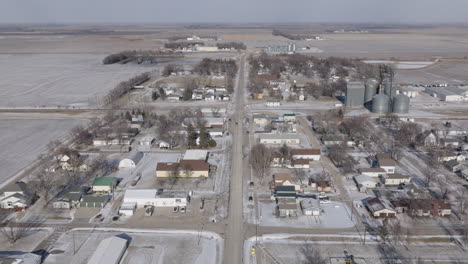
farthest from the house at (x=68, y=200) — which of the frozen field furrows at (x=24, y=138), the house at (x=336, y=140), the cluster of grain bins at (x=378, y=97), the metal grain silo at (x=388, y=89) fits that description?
the metal grain silo at (x=388, y=89)

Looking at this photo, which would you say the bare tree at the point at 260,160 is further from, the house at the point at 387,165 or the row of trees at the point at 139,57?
the row of trees at the point at 139,57

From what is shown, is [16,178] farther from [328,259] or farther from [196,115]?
[328,259]

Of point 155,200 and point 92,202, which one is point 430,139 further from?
point 92,202

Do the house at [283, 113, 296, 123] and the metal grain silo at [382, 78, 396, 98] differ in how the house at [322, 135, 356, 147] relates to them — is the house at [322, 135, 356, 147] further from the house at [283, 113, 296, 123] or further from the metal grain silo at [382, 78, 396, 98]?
the metal grain silo at [382, 78, 396, 98]

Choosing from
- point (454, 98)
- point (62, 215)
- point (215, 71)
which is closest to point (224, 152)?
point (62, 215)

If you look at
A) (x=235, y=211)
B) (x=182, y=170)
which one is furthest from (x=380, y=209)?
(x=182, y=170)

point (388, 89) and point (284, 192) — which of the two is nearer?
point (284, 192)
